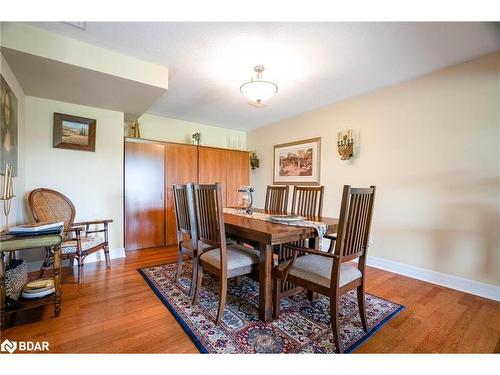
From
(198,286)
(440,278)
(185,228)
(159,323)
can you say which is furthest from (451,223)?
(159,323)

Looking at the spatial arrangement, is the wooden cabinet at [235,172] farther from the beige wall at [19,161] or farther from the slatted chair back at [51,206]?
the beige wall at [19,161]

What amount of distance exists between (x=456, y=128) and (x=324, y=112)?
1.71 metres

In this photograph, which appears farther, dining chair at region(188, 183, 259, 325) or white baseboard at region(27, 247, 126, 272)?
white baseboard at region(27, 247, 126, 272)

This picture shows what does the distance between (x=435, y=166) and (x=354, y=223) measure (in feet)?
5.83

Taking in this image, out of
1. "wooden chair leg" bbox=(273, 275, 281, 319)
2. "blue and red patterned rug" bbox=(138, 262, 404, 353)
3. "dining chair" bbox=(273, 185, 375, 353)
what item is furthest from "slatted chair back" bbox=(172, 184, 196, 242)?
"dining chair" bbox=(273, 185, 375, 353)

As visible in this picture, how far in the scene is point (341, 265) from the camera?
153 centimetres

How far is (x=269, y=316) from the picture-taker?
1732mm

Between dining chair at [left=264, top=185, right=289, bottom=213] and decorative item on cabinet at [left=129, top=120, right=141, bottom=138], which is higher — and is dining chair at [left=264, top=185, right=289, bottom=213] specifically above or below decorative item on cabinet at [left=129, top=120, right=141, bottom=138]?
below

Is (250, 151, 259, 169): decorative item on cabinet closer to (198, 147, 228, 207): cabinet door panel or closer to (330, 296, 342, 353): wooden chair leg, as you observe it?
(198, 147, 228, 207): cabinet door panel

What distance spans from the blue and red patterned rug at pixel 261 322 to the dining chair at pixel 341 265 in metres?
0.13

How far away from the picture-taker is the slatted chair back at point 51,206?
250cm

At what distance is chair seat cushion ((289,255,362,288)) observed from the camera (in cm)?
148

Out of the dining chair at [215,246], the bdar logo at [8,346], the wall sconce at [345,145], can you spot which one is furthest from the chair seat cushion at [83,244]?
the wall sconce at [345,145]
